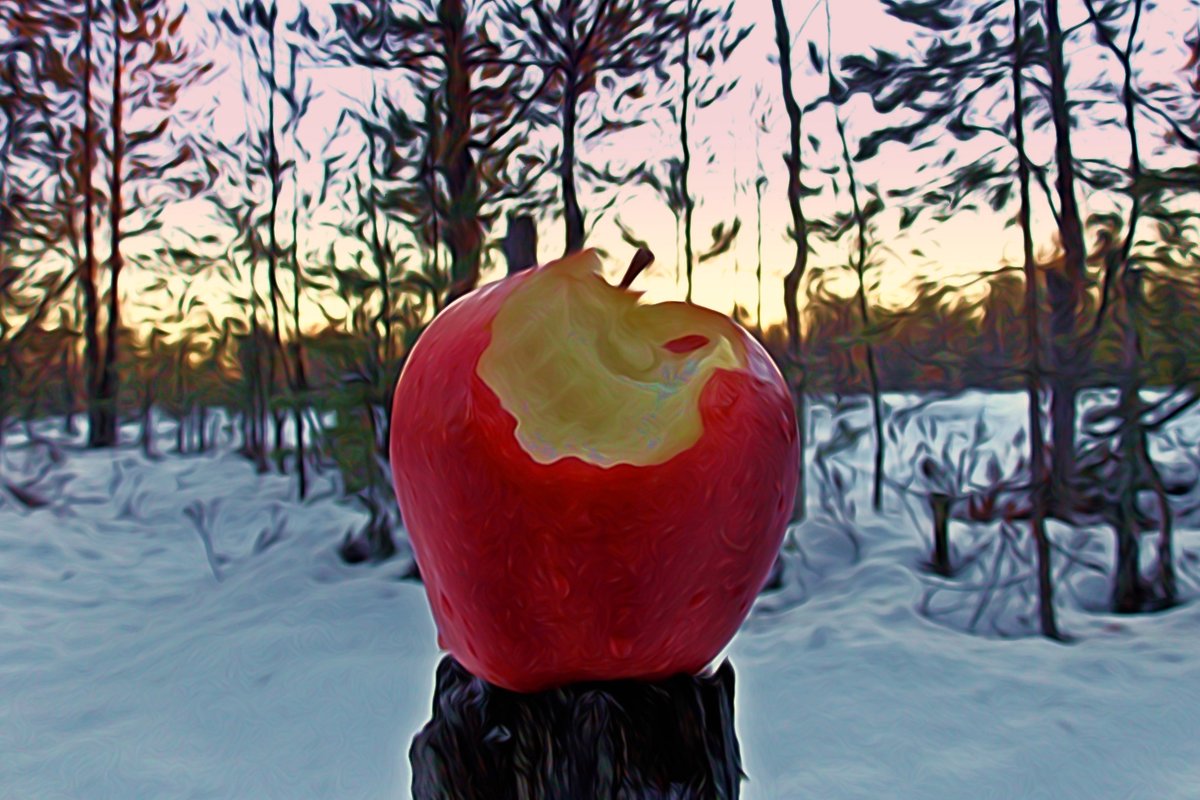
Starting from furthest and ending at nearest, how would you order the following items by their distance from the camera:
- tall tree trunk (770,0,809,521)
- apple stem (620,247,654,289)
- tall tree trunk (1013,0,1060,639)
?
1. tall tree trunk (770,0,809,521)
2. tall tree trunk (1013,0,1060,639)
3. apple stem (620,247,654,289)

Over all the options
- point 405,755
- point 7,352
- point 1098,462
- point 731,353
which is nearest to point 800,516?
point 1098,462

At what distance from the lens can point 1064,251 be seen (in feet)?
9.99

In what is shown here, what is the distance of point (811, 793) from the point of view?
216cm

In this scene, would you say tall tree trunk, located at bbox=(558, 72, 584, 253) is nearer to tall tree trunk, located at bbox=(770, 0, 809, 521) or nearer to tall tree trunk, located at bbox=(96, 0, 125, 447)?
tall tree trunk, located at bbox=(770, 0, 809, 521)

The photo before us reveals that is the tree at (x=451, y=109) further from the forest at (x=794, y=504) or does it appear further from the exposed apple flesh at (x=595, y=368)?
the exposed apple flesh at (x=595, y=368)

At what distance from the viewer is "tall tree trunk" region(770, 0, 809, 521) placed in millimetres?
3506

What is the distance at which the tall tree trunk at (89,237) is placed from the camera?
220 inches

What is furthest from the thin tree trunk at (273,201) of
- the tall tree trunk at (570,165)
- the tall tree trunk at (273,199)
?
the tall tree trunk at (570,165)

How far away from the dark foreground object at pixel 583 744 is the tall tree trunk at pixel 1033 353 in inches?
91.8

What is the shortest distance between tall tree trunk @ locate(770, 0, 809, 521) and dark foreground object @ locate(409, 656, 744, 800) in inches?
104

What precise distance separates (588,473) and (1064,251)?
285 cm

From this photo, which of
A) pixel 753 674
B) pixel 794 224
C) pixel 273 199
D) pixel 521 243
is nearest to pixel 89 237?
pixel 273 199

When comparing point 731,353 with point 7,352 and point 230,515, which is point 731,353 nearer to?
point 230,515

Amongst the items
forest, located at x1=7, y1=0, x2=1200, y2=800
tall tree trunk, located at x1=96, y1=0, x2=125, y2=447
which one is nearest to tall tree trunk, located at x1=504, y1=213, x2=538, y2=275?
forest, located at x1=7, y1=0, x2=1200, y2=800
